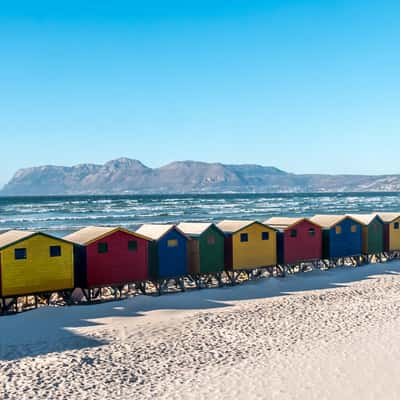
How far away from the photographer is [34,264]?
23.2m

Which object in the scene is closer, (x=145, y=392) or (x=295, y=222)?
(x=145, y=392)

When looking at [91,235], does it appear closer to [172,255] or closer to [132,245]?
[132,245]

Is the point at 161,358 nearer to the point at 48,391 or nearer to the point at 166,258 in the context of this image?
the point at 48,391

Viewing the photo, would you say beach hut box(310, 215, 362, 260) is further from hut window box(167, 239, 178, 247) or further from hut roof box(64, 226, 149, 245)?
hut roof box(64, 226, 149, 245)

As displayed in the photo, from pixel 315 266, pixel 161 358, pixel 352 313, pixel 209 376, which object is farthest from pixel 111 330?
pixel 315 266

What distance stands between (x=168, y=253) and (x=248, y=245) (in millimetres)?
4913

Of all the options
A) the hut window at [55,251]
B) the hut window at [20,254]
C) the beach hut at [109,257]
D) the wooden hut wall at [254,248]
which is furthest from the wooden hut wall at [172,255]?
the hut window at [20,254]

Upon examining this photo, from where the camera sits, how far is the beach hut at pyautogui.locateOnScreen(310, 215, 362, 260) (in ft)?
114

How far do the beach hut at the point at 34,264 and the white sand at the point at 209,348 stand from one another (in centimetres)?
142

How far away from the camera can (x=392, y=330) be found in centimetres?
1995

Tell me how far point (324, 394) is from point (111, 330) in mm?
8392

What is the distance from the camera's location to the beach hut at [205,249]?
93.8 ft

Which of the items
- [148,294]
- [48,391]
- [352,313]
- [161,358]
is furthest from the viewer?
[148,294]

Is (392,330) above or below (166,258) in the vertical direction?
below
